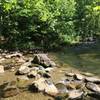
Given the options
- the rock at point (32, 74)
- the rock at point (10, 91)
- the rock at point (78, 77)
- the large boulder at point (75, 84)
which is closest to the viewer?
the rock at point (10, 91)

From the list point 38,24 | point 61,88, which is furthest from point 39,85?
point 38,24

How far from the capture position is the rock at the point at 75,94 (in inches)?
486

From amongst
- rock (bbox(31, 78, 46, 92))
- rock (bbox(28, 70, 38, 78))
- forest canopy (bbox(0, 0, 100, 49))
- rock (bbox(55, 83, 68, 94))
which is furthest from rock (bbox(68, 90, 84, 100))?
forest canopy (bbox(0, 0, 100, 49))

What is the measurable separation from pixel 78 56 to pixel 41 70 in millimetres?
5853

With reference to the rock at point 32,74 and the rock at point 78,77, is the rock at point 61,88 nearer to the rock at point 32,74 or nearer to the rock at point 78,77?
the rock at point 78,77

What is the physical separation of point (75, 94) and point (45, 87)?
153 centimetres

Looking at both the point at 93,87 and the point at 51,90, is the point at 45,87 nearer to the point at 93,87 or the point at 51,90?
the point at 51,90

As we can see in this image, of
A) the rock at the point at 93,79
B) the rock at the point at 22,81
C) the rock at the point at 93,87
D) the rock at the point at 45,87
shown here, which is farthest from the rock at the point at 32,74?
the rock at the point at 93,87

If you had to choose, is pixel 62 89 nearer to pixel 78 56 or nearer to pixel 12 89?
pixel 12 89

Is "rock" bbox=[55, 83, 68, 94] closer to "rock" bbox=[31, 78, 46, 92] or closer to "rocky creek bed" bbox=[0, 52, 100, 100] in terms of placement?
"rocky creek bed" bbox=[0, 52, 100, 100]

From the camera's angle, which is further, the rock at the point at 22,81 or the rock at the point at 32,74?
the rock at the point at 32,74

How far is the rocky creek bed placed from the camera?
12805 mm

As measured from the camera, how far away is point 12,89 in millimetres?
13164

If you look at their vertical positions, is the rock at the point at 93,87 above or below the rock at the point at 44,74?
below
